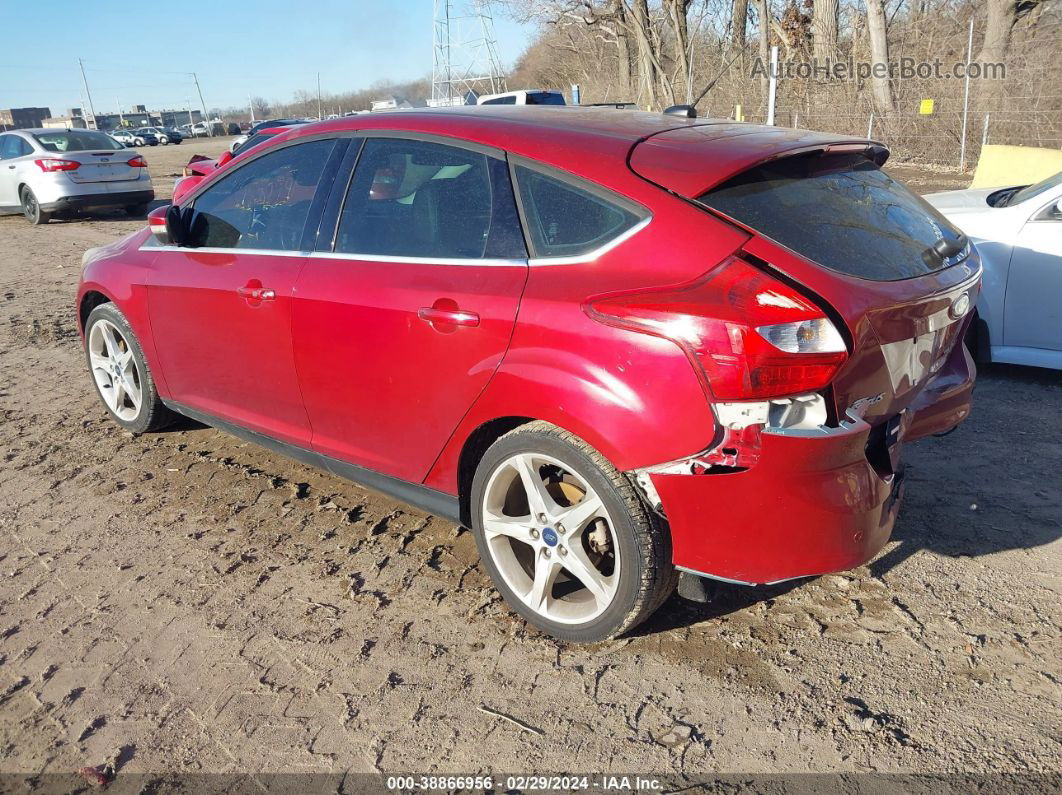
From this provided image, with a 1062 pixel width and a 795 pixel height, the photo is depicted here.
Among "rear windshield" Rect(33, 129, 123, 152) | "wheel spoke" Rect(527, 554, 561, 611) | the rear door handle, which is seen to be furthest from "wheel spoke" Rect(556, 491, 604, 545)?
"rear windshield" Rect(33, 129, 123, 152)

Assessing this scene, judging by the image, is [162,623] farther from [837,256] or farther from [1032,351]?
[1032,351]

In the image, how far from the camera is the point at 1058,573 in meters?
3.30

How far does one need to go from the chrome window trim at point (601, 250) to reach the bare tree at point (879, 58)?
20034 mm

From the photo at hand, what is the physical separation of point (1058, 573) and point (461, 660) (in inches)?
89.9

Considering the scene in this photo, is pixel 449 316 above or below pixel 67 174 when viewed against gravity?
below

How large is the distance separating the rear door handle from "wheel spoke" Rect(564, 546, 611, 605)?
0.84 metres

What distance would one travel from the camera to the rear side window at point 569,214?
9.07 ft

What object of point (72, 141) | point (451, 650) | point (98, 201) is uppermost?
point (72, 141)

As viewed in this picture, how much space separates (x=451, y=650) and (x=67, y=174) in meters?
14.5

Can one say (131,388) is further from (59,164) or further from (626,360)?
(59,164)

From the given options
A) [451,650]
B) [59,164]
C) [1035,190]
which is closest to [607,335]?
[451,650]

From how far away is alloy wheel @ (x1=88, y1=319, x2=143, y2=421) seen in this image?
4887 millimetres

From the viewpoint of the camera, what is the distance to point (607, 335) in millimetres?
2615

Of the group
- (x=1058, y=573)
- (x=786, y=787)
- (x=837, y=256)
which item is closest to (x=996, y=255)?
(x=1058, y=573)
